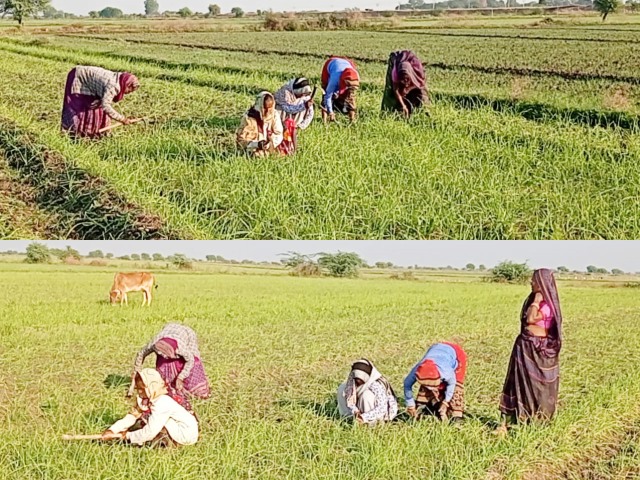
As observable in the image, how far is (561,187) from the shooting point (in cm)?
531

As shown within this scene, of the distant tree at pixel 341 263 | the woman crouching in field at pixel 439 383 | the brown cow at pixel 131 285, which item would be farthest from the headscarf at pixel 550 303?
the brown cow at pixel 131 285

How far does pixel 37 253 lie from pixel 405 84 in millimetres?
3046

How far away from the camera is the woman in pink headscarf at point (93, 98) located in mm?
5621

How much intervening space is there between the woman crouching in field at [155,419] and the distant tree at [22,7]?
10.5 meters

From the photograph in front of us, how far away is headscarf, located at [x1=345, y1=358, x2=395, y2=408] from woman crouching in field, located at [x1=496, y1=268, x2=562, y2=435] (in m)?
0.65

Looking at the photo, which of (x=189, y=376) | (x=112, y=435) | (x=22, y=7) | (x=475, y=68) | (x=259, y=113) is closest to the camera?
(x=112, y=435)

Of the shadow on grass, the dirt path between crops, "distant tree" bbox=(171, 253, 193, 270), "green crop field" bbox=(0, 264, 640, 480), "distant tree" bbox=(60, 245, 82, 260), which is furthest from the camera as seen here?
"distant tree" bbox=(171, 253, 193, 270)

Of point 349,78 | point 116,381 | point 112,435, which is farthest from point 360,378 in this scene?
point 349,78

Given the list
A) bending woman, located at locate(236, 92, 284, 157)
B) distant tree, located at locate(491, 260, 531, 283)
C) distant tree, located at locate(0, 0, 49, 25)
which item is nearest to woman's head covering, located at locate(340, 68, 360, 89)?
bending woman, located at locate(236, 92, 284, 157)

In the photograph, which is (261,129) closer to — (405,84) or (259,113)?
(259,113)

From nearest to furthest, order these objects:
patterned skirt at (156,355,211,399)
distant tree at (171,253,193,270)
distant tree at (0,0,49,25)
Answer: patterned skirt at (156,355,211,399), distant tree at (171,253,193,270), distant tree at (0,0,49,25)

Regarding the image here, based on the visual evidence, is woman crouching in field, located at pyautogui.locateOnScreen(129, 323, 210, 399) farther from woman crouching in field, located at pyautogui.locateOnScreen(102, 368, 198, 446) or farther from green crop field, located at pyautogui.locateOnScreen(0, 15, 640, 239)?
green crop field, located at pyautogui.locateOnScreen(0, 15, 640, 239)

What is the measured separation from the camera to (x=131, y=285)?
21.8 feet

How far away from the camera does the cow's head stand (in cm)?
668
